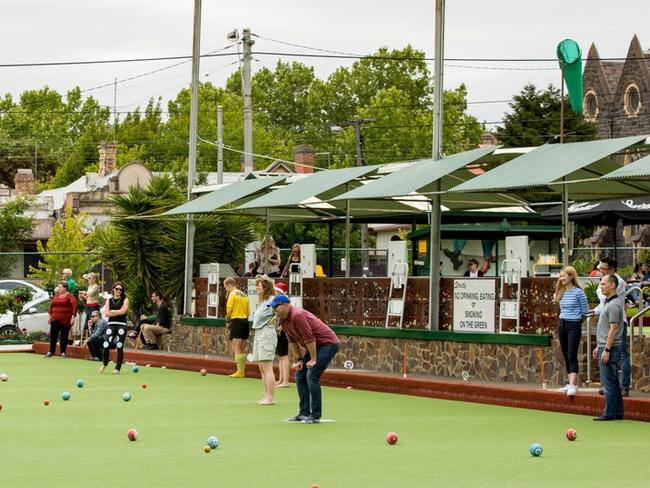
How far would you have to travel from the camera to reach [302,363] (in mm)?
16391

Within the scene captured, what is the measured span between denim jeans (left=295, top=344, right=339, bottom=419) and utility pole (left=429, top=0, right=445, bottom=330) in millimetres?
6408

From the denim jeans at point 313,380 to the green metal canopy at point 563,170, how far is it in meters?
4.47

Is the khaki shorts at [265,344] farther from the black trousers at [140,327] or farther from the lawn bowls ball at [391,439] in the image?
the black trousers at [140,327]

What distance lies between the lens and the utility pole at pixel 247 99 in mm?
42906

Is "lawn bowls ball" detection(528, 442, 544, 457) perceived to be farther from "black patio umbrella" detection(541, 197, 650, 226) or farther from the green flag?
"black patio umbrella" detection(541, 197, 650, 226)

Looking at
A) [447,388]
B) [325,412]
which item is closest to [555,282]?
[447,388]

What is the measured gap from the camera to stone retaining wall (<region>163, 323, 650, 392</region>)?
19.2 m

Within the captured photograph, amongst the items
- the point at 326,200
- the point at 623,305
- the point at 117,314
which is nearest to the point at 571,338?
the point at 623,305

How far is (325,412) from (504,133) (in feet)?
156

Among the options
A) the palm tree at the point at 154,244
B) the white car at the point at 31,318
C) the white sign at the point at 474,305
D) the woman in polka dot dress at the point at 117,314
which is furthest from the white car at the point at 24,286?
the white sign at the point at 474,305

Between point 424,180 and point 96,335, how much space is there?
9999 mm

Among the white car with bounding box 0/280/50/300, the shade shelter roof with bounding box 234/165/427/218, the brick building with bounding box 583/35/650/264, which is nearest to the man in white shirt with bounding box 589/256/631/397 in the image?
the shade shelter roof with bounding box 234/165/427/218

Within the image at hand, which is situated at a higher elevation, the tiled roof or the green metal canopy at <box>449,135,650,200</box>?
the tiled roof

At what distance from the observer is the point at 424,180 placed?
22.2m
